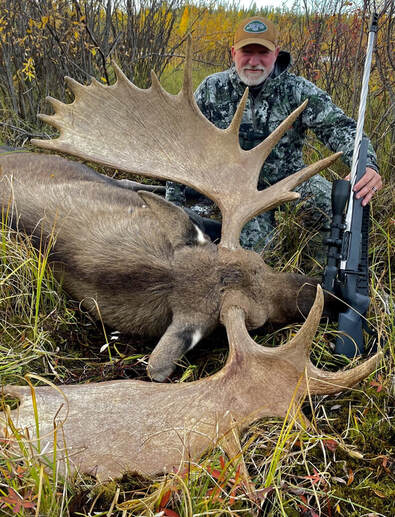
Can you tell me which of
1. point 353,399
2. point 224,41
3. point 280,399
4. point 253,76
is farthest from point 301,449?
point 224,41

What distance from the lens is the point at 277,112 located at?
14.7 ft

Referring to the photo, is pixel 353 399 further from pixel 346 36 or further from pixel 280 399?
pixel 346 36

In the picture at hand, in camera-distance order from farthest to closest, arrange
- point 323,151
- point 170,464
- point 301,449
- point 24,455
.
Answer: point 323,151, point 301,449, point 170,464, point 24,455

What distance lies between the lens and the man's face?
430 cm

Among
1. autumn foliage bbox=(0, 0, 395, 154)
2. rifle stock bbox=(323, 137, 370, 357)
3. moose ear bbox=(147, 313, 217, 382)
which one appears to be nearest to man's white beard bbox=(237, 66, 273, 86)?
autumn foliage bbox=(0, 0, 395, 154)

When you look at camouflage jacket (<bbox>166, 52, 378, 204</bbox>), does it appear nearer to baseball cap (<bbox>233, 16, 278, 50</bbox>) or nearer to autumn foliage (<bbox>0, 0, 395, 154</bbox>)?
baseball cap (<bbox>233, 16, 278, 50</bbox>)

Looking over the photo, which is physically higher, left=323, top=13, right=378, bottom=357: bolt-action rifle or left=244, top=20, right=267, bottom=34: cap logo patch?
left=244, top=20, right=267, bottom=34: cap logo patch

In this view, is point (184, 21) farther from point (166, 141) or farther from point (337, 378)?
point (337, 378)

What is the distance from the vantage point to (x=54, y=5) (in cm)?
453

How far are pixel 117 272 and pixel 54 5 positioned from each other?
10.2ft

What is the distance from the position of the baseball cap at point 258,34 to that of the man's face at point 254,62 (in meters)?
0.07

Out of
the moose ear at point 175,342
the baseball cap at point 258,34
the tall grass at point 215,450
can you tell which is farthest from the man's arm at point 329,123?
the moose ear at point 175,342

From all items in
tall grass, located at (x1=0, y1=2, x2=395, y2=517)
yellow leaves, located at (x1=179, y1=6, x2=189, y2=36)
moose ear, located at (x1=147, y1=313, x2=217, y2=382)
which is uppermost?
yellow leaves, located at (x1=179, y1=6, x2=189, y2=36)

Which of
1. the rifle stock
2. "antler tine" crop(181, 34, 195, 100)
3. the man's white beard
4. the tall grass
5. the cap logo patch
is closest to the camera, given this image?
the tall grass
